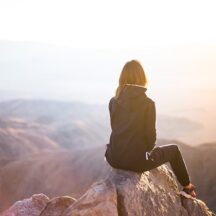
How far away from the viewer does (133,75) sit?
7.11 metres

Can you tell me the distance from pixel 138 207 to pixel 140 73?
1.93 metres

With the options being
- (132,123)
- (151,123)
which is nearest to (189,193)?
(151,123)

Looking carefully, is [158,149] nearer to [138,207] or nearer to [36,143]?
[138,207]

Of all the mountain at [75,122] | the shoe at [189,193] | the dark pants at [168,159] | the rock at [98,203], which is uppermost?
the dark pants at [168,159]

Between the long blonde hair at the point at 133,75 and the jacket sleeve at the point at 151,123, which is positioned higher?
the long blonde hair at the point at 133,75

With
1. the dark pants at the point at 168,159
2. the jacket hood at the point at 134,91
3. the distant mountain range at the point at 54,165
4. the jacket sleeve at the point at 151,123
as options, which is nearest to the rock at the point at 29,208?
the dark pants at the point at 168,159

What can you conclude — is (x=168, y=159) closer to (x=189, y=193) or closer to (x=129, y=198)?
(x=189, y=193)

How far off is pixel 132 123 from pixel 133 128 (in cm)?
8

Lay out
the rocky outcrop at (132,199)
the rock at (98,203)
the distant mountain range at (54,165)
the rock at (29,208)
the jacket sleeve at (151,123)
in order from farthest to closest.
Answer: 1. the distant mountain range at (54,165)
2. the rock at (29,208)
3. the jacket sleeve at (151,123)
4. the rocky outcrop at (132,199)
5. the rock at (98,203)

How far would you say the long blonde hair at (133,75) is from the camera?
278 inches

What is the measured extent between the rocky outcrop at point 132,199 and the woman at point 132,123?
24cm

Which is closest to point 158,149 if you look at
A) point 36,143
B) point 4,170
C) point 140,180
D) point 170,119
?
point 140,180

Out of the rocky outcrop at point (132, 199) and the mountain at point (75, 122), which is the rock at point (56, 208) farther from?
the mountain at point (75, 122)

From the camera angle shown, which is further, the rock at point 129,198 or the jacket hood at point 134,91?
the jacket hood at point 134,91
